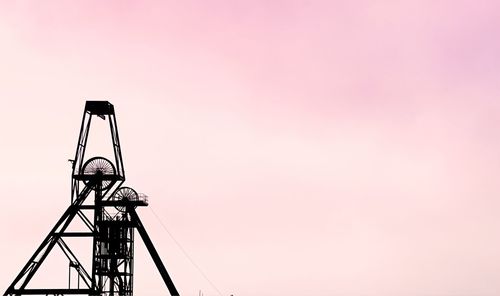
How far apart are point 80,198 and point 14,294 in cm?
1147

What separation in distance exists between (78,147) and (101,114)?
161 inches

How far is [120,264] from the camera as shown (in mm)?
124125

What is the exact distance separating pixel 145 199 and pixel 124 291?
9719 mm

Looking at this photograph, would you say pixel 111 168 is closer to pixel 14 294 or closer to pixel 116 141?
A: pixel 116 141

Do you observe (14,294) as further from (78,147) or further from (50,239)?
(78,147)

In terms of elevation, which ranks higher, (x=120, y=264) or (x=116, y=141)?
(x=116, y=141)

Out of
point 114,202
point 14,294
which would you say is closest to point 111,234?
point 114,202

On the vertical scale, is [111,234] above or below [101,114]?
below

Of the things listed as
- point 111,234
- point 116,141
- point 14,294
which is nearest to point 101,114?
point 116,141

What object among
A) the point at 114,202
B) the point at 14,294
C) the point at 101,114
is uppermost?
the point at 101,114

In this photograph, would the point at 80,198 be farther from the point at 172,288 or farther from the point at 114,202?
the point at 172,288

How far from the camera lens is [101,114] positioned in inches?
4867

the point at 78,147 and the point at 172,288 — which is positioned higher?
the point at 78,147

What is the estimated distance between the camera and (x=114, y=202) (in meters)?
124
